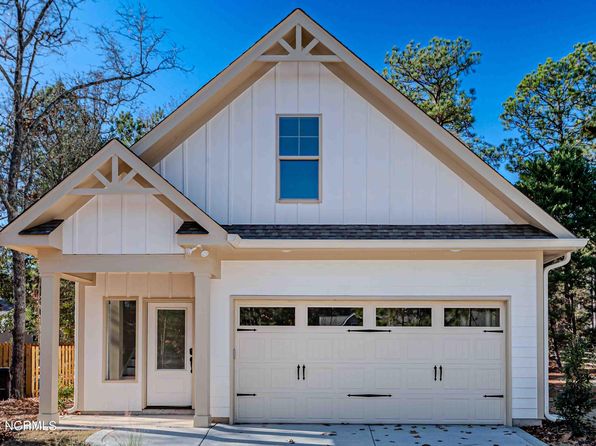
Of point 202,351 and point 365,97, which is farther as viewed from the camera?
point 365,97

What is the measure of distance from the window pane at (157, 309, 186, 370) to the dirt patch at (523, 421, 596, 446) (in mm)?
6213

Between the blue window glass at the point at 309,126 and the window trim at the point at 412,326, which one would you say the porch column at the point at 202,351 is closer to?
the window trim at the point at 412,326

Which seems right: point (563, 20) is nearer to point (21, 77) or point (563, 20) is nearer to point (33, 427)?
point (21, 77)

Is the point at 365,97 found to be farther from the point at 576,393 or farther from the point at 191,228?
the point at 576,393

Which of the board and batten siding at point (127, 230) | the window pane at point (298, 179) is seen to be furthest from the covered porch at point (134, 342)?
the window pane at point (298, 179)

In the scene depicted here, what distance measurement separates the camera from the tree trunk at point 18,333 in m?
12.4

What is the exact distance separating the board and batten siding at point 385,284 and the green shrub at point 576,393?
2.18 ft

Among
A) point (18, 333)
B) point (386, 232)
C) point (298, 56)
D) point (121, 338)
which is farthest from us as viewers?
point (18, 333)

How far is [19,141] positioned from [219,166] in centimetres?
562

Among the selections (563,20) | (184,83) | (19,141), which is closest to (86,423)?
(19,141)

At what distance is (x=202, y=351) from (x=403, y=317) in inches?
137

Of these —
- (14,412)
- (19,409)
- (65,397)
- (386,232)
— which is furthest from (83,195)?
(65,397)

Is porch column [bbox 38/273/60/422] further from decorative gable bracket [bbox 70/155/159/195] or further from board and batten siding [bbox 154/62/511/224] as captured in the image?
board and batten siding [bbox 154/62/511/224]

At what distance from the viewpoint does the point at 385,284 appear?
9.81 meters
